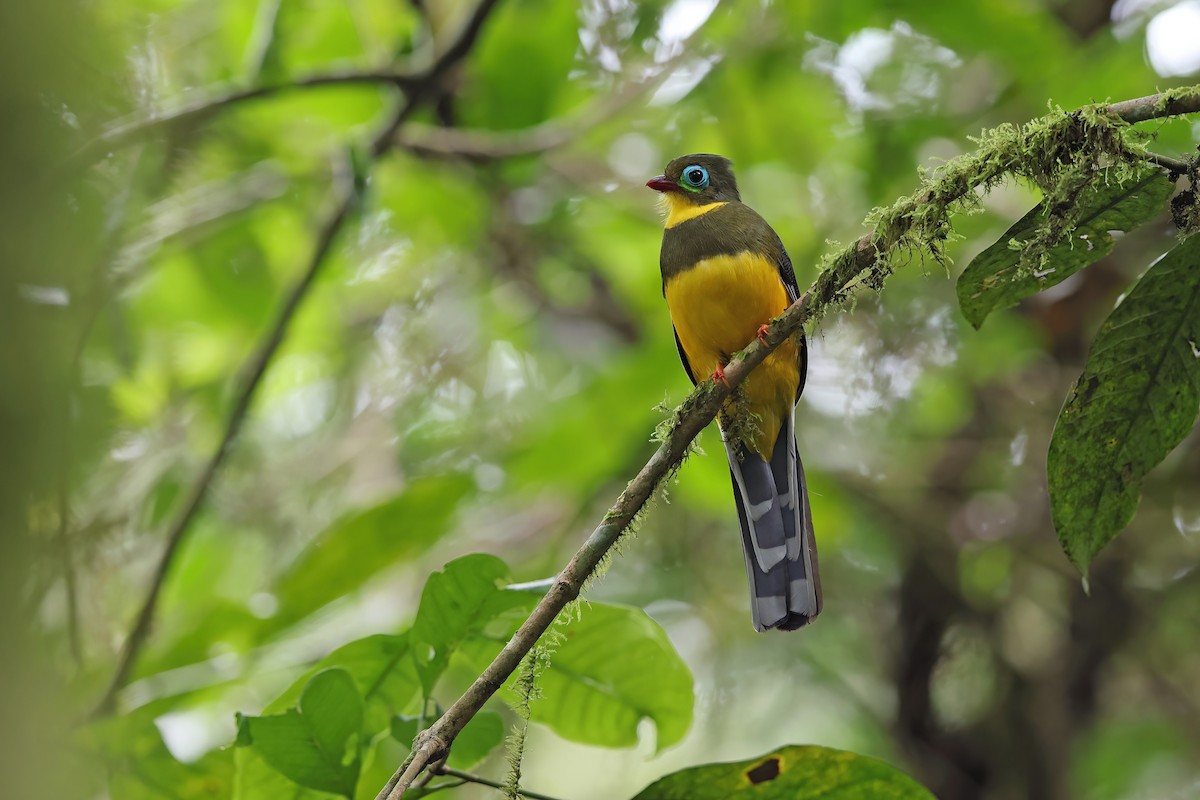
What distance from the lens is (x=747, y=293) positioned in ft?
9.32

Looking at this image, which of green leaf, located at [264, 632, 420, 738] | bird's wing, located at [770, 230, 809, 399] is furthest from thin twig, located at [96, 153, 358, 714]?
bird's wing, located at [770, 230, 809, 399]

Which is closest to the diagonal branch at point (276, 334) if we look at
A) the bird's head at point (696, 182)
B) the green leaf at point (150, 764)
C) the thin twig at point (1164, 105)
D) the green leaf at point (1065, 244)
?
the green leaf at point (150, 764)

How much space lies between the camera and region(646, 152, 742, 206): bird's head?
3.47 m

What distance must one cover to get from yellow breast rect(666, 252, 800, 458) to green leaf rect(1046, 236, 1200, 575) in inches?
49.1

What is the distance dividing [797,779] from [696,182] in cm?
211

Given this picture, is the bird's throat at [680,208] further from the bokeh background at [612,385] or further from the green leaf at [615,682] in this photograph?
the green leaf at [615,682]

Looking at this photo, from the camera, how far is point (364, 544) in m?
2.98

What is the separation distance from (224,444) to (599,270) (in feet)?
8.01

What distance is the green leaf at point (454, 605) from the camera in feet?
6.17

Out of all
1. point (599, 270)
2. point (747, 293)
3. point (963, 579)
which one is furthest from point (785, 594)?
point (599, 270)

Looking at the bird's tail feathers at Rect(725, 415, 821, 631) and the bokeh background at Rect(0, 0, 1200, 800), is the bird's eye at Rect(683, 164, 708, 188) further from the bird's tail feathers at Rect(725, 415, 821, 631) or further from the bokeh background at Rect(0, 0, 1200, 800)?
the bird's tail feathers at Rect(725, 415, 821, 631)

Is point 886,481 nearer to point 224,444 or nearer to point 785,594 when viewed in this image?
point 785,594

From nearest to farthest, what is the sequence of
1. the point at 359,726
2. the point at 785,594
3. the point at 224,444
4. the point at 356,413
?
the point at 359,726 < the point at 785,594 < the point at 224,444 < the point at 356,413

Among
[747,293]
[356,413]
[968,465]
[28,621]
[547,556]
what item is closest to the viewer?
[28,621]
